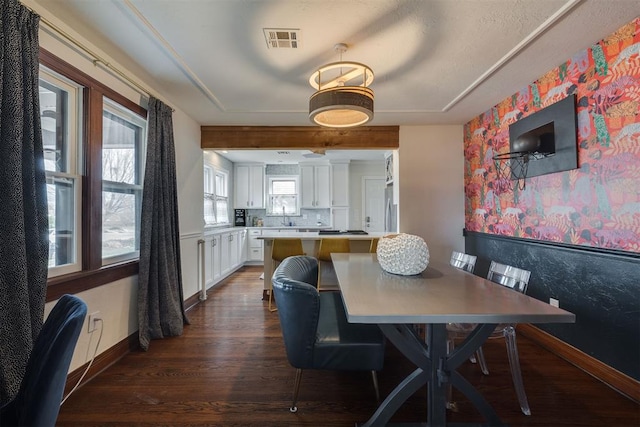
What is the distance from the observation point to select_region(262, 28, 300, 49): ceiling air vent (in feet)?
6.20

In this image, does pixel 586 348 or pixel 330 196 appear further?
pixel 330 196

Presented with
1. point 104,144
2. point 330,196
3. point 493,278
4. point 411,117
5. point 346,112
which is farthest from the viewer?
point 330,196

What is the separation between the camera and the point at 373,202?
22.1ft

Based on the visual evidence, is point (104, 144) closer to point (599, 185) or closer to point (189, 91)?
point (189, 91)

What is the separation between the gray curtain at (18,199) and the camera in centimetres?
142

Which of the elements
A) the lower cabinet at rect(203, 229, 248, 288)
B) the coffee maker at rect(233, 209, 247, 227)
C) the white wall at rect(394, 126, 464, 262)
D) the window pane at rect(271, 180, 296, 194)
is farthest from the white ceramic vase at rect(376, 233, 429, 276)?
the coffee maker at rect(233, 209, 247, 227)

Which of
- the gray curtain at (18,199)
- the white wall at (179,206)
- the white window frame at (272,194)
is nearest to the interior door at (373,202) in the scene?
the white window frame at (272,194)

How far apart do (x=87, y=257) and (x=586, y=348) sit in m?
3.70

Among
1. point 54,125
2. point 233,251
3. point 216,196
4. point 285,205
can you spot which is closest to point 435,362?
point 54,125

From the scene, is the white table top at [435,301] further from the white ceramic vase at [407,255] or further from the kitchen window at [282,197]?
the kitchen window at [282,197]

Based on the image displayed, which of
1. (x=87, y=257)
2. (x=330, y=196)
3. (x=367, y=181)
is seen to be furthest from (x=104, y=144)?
(x=367, y=181)

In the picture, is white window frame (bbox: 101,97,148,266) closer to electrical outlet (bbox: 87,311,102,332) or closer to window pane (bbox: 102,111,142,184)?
window pane (bbox: 102,111,142,184)

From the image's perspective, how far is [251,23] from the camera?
1.83 meters

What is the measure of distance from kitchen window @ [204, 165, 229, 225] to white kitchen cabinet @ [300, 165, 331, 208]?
5.47 ft
